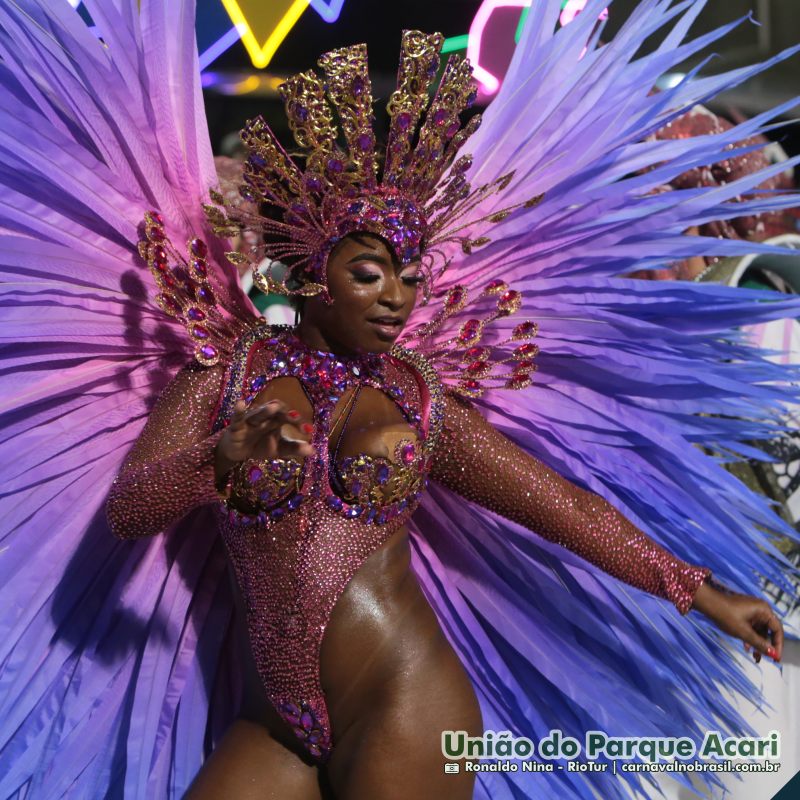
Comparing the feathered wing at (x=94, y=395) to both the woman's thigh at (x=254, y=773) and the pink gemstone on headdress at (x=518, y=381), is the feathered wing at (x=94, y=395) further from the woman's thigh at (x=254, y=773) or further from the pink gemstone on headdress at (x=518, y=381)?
the pink gemstone on headdress at (x=518, y=381)

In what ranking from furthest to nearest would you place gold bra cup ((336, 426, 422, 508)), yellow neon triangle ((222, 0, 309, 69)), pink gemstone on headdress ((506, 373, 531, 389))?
1. yellow neon triangle ((222, 0, 309, 69))
2. pink gemstone on headdress ((506, 373, 531, 389))
3. gold bra cup ((336, 426, 422, 508))

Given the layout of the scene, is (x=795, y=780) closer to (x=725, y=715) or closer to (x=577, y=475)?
(x=725, y=715)

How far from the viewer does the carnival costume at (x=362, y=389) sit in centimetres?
127

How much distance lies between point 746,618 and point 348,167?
31.7 inches

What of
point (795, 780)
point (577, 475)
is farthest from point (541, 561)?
point (795, 780)

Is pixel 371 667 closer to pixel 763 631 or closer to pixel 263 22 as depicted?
pixel 763 631

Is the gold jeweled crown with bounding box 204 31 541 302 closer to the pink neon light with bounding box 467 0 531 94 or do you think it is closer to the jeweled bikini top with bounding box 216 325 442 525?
the jeweled bikini top with bounding box 216 325 442 525

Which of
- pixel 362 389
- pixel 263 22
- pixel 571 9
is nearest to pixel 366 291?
pixel 362 389

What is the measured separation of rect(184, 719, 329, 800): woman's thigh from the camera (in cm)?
124

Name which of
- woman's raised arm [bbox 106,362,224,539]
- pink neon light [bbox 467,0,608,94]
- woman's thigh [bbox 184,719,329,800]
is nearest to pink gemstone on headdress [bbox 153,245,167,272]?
woman's raised arm [bbox 106,362,224,539]

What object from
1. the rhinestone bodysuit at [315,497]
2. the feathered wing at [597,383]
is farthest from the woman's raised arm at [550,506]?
the feathered wing at [597,383]

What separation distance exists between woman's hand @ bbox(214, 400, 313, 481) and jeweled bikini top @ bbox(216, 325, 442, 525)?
4.4 inches

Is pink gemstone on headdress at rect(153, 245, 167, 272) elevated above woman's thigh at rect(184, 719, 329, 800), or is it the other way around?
pink gemstone on headdress at rect(153, 245, 167, 272)

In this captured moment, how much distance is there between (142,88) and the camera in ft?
4.40
